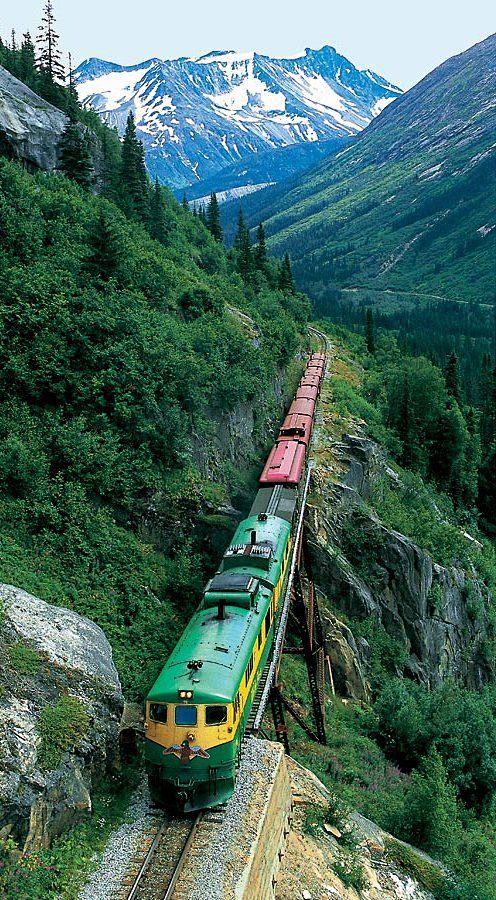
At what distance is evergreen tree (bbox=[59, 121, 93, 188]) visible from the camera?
1674 inches

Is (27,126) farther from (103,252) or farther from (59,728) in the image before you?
(59,728)

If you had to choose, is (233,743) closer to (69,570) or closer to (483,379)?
(69,570)

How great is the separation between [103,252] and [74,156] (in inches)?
713

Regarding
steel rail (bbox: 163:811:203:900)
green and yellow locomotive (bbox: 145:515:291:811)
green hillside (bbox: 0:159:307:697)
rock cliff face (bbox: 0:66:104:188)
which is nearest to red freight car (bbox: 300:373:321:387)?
green hillside (bbox: 0:159:307:697)

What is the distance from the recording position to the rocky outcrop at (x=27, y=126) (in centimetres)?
3975

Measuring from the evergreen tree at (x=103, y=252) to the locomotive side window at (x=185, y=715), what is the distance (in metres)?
19.2

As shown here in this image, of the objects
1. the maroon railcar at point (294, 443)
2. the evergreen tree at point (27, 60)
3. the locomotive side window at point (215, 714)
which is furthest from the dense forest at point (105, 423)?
the evergreen tree at point (27, 60)

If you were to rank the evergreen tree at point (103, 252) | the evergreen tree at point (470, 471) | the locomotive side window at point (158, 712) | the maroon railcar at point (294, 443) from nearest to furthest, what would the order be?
the locomotive side window at point (158, 712), the evergreen tree at point (103, 252), the maroon railcar at point (294, 443), the evergreen tree at point (470, 471)

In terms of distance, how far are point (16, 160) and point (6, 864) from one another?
38.7m

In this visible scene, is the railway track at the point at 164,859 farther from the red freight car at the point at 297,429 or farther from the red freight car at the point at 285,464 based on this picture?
the red freight car at the point at 297,429

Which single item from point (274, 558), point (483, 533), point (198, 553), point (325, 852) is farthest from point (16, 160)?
point (483, 533)

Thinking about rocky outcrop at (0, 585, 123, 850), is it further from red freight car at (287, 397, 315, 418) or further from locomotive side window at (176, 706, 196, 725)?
red freight car at (287, 397, 315, 418)

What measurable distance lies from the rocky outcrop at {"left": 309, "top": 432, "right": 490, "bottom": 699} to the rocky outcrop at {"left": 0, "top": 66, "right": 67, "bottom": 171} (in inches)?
983

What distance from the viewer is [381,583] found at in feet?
119
